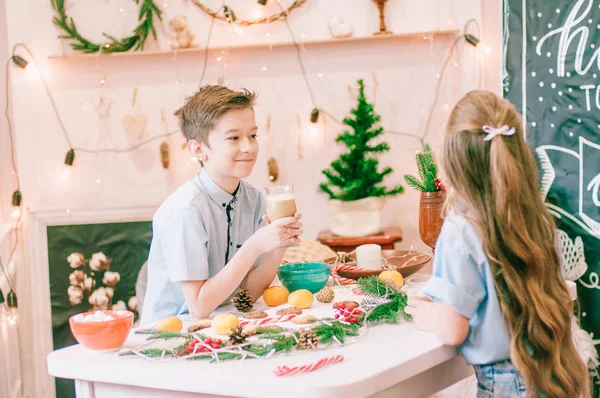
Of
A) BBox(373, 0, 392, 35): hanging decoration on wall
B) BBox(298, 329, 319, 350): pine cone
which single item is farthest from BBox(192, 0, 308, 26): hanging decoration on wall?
BBox(298, 329, 319, 350): pine cone

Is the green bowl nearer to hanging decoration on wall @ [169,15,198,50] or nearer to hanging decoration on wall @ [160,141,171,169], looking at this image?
hanging decoration on wall @ [160,141,171,169]

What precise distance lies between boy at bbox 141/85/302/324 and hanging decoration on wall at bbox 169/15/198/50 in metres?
1.53

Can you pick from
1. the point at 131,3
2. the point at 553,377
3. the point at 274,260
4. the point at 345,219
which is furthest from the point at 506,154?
the point at 131,3

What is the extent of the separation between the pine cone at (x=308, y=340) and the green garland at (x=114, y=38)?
2540 mm

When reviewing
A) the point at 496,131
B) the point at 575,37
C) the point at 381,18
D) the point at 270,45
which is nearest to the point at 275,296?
the point at 496,131

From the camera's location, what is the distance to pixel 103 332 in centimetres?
150

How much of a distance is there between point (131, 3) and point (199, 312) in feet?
7.66

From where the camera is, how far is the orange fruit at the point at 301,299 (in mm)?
1817

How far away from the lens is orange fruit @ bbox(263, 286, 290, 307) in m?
1.92

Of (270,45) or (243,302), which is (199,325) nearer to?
(243,302)

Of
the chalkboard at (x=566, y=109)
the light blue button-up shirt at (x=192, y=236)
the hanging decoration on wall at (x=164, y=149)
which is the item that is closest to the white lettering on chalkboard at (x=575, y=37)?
the chalkboard at (x=566, y=109)

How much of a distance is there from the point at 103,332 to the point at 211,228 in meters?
0.60

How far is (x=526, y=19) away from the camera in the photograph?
2553 mm

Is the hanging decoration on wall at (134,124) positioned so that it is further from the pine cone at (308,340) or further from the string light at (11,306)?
the pine cone at (308,340)
